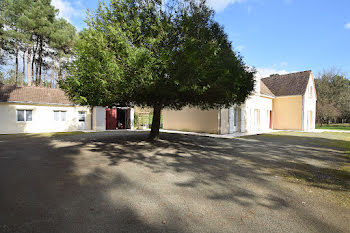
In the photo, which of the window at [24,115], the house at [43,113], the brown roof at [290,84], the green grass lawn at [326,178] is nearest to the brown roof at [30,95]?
the house at [43,113]

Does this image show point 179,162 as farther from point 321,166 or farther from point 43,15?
point 43,15

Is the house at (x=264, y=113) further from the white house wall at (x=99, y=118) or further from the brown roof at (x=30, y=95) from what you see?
the brown roof at (x=30, y=95)

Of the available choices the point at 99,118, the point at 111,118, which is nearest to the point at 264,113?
the point at 111,118

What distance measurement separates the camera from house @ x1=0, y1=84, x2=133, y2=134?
16.0m

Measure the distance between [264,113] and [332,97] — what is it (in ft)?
82.5

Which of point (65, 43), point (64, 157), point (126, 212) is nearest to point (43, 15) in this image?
point (65, 43)

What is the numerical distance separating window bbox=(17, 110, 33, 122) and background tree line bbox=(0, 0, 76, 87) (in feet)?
17.4

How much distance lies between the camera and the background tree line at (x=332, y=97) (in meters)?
30.0

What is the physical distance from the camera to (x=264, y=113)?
2097 cm

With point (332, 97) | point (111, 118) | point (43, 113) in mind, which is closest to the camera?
point (43, 113)

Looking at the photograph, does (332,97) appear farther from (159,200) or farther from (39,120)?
(39,120)

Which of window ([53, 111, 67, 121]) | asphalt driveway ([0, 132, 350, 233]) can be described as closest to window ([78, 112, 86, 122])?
window ([53, 111, 67, 121])

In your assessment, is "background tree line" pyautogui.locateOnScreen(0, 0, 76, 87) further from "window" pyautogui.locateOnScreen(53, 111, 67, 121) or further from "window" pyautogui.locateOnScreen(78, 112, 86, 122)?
"window" pyautogui.locateOnScreen(78, 112, 86, 122)

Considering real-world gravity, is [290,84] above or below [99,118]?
above
